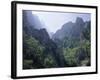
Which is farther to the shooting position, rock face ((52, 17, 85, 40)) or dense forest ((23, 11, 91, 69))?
rock face ((52, 17, 85, 40))

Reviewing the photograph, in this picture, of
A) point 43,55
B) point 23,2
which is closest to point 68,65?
point 43,55

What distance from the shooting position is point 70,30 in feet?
6.15

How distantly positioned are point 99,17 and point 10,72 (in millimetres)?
855

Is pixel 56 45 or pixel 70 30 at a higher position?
pixel 70 30

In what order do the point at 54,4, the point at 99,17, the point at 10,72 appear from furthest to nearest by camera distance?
the point at 99,17, the point at 54,4, the point at 10,72

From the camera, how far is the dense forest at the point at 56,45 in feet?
5.70

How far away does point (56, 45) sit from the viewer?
1826mm

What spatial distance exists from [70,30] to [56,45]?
0.55 feet

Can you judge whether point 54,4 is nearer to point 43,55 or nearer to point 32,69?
point 43,55

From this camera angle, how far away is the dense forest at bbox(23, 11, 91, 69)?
5.70 ft

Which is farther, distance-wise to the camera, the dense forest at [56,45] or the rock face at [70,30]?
the rock face at [70,30]

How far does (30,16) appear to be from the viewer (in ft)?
5.73

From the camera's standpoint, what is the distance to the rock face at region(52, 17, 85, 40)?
1.84 metres

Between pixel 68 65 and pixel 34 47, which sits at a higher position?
pixel 34 47
